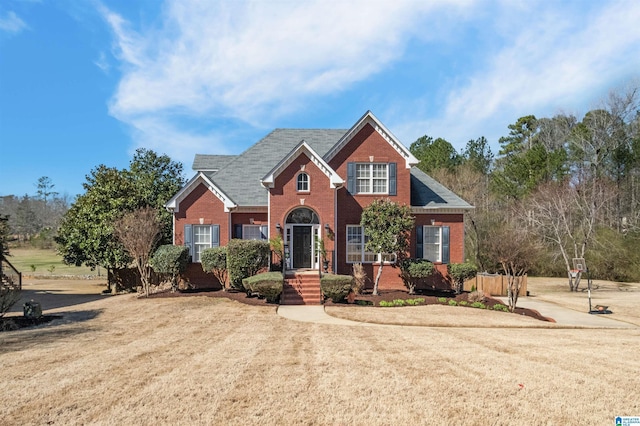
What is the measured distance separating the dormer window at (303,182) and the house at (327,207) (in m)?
0.05

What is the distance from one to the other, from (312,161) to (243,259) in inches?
239

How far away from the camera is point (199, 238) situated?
72.2 ft

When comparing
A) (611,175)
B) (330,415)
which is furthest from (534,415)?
(611,175)

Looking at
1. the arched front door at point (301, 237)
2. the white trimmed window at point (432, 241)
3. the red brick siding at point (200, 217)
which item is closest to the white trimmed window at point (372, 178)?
the arched front door at point (301, 237)

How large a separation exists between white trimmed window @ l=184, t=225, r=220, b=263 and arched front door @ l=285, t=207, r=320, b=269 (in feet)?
13.3

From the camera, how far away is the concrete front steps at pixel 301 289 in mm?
18234

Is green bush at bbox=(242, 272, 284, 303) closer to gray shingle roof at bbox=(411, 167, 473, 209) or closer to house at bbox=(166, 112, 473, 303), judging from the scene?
house at bbox=(166, 112, 473, 303)

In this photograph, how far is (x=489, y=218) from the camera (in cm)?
4022

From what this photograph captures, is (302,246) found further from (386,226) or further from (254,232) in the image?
(386,226)

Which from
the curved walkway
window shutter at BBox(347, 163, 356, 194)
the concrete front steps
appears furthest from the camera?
window shutter at BBox(347, 163, 356, 194)

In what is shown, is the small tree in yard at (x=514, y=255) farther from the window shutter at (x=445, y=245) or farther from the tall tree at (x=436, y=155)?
the tall tree at (x=436, y=155)

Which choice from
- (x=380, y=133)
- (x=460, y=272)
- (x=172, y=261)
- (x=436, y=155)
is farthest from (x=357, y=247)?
(x=436, y=155)

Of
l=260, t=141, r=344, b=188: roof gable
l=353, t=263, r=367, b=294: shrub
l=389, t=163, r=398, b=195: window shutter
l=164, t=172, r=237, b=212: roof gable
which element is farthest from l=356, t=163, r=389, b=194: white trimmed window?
l=164, t=172, r=237, b=212: roof gable

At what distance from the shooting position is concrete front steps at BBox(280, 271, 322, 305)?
18.2 meters
